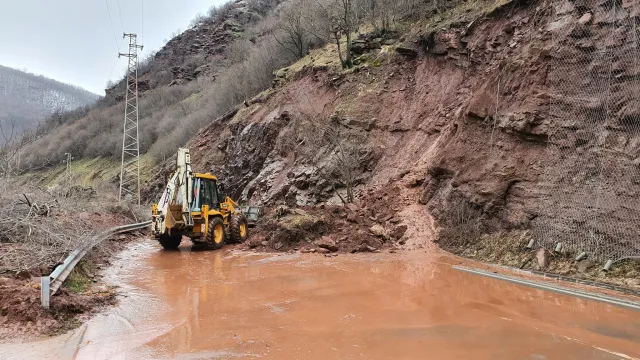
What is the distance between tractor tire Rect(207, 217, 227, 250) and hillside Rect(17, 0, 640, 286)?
1.39m

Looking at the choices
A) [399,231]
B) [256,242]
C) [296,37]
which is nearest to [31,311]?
[256,242]

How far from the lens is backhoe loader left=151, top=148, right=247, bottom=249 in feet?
43.3

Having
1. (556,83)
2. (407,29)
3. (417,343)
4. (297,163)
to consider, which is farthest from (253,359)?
(407,29)

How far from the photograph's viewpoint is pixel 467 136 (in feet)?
44.8

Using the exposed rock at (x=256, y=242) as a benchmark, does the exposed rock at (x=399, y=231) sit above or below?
above

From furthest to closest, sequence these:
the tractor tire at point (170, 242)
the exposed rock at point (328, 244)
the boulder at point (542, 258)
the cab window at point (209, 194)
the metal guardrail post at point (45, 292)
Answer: the tractor tire at point (170, 242)
the cab window at point (209, 194)
the exposed rock at point (328, 244)
the boulder at point (542, 258)
the metal guardrail post at point (45, 292)

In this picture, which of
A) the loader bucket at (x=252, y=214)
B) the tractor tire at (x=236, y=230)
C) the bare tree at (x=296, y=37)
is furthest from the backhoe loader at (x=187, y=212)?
the bare tree at (x=296, y=37)

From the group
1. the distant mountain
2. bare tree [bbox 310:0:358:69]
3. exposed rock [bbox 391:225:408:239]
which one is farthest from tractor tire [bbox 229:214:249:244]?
the distant mountain

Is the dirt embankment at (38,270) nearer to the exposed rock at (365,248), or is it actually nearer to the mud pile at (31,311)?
the mud pile at (31,311)

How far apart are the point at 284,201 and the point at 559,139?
11.5 meters

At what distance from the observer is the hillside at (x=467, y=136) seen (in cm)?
978

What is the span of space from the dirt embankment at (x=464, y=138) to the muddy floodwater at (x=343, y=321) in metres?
2.79

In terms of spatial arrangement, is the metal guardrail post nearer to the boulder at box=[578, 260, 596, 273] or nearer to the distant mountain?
the boulder at box=[578, 260, 596, 273]

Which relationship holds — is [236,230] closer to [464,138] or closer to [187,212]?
[187,212]
